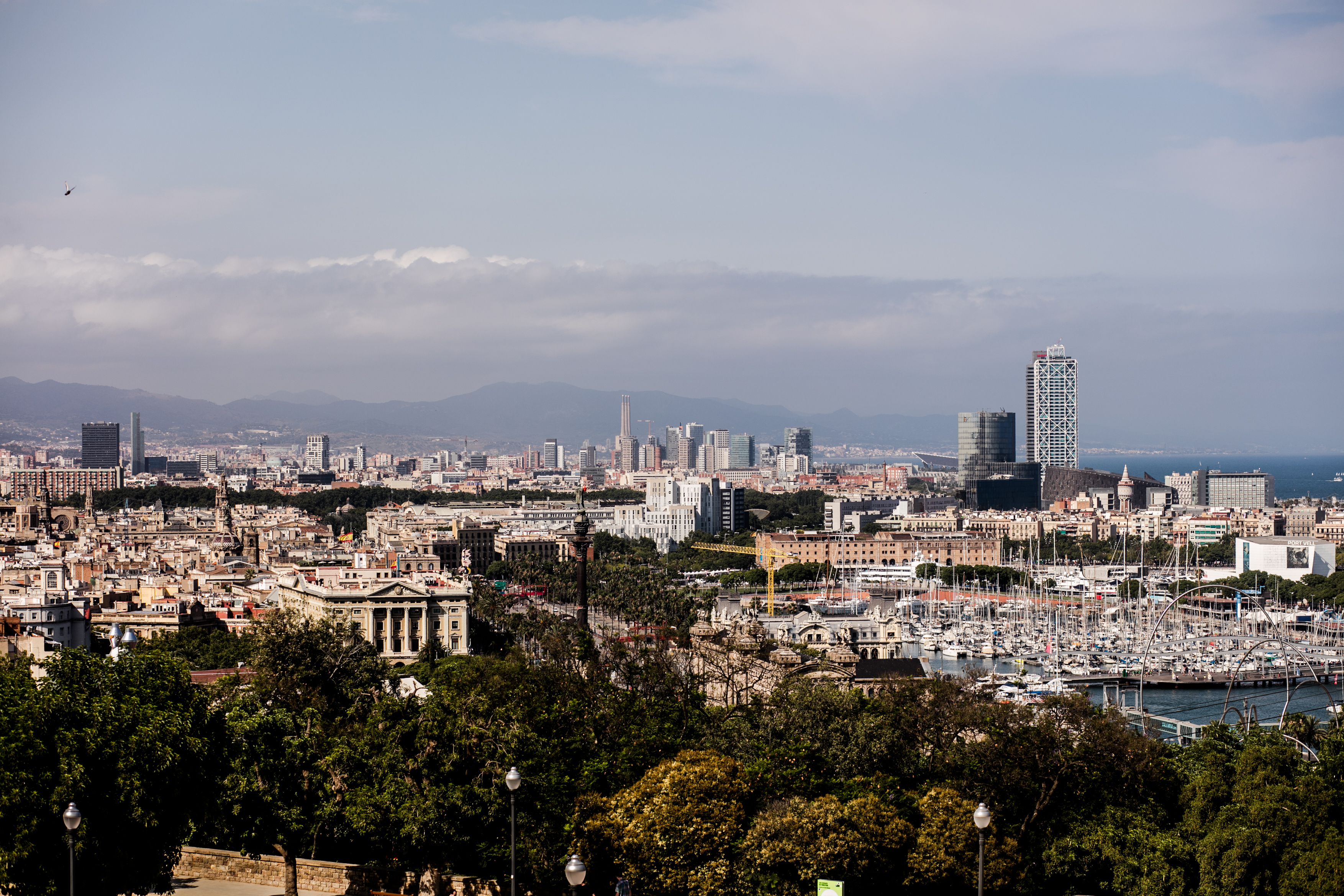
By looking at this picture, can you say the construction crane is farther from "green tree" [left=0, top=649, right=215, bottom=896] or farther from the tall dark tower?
"green tree" [left=0, top=649, right=215, bottom=896]

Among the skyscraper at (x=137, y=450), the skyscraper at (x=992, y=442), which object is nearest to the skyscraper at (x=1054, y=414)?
the skyscraper at (x=992, y=442)

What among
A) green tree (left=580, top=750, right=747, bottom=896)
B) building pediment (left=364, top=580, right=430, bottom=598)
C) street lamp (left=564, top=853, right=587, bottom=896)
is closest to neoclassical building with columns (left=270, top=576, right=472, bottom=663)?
building pediment (left=364, top=580, right=430, bottom=598)

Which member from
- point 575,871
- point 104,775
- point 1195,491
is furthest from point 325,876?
point 1195,491

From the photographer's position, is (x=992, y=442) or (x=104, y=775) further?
(x=992, y=442)

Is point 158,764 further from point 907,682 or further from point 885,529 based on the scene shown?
point 885,529

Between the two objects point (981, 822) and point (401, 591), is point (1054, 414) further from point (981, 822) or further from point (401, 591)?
point (981, 822)

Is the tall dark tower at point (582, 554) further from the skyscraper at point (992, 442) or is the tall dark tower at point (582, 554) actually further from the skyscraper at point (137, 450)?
the skyscraper at point (137, 450)

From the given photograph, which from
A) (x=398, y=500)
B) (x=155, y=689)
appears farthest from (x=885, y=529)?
(x=155, y=689)
